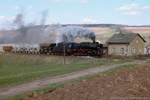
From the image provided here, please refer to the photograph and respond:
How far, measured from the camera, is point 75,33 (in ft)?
173

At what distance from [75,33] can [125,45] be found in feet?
37.2

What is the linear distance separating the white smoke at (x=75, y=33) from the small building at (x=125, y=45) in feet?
22.8

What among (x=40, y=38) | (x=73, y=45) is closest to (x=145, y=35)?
(x=40, y=38)

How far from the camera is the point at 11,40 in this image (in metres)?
100

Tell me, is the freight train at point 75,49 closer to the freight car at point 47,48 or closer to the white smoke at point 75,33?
the freight car at point 47,48

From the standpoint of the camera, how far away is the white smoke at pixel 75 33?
49.4 metres

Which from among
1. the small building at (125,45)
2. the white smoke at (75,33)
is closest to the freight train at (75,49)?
the white smoke at (75,33)

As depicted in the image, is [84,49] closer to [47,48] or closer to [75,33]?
[75,33]

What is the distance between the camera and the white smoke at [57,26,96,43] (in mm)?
49375

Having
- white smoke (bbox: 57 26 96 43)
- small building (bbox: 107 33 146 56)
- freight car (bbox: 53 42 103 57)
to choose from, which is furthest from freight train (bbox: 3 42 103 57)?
small building (bbox: 107 33 146 56)

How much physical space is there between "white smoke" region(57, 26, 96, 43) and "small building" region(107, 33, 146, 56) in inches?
273

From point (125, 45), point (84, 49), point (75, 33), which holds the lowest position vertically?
point (84, 49)

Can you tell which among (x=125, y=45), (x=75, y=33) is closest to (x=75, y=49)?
(x=75, y=33)

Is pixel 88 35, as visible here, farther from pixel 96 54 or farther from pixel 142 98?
pixel 142 98
